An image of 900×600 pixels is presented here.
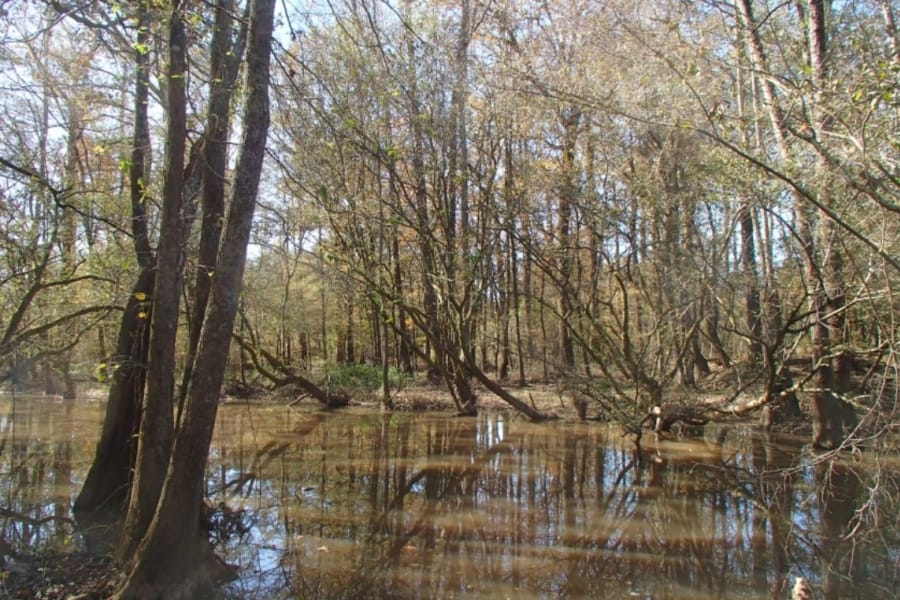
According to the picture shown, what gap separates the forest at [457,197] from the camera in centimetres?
530

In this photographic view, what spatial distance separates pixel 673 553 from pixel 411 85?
8.43 metres

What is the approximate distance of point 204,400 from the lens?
504 centimetres

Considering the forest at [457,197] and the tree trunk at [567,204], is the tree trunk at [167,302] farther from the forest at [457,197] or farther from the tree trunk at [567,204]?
the tree trunk at [567,204]

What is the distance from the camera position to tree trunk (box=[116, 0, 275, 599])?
4879 mm

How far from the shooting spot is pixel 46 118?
9.45m

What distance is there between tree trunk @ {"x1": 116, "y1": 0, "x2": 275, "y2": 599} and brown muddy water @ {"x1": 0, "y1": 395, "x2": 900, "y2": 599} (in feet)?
2.49

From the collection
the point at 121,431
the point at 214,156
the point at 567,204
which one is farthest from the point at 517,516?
the point at 567,204

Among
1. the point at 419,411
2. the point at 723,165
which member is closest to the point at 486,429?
the point at 419,411

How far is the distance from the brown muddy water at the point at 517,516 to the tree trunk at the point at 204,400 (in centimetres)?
76

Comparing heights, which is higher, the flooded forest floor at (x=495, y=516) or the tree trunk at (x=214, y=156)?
the tree trunk at (x=214, y=156)

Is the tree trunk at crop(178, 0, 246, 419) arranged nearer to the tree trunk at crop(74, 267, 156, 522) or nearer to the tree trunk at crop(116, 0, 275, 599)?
the tree trunk at crop(116, 0, 275, 599)

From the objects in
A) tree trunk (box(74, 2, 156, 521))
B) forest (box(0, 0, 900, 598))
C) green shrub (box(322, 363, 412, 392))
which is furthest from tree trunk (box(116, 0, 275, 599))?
green shrub (box(322, 363, 412, 392))

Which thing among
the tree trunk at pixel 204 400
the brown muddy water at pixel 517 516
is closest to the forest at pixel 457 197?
the tree trunk at pixel 204 400

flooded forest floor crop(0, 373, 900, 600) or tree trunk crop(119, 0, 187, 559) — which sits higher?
tree trunk crop(119, 0, 187, 559)
